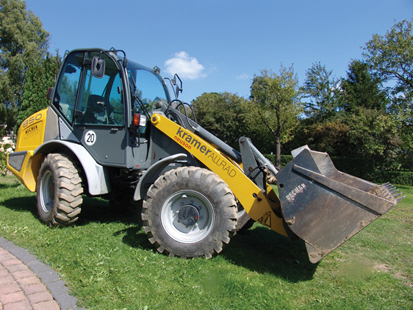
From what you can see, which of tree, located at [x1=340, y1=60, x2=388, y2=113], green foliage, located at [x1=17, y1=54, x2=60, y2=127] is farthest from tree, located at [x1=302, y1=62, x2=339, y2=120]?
green foliage, located at [x1=17, y1=54, x2=60, y2=127]

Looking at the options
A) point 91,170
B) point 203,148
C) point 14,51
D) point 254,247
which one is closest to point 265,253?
→ point 254,247

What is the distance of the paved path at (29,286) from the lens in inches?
114

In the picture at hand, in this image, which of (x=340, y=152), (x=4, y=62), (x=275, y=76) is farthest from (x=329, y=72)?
(x=4, y=62)

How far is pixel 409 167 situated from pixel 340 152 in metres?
6.11

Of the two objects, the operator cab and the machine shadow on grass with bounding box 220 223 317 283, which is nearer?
the machine shadow on grass with bounding box 220 223 317 283

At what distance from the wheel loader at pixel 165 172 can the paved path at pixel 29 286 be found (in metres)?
1.16

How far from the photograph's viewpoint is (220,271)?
3.70m

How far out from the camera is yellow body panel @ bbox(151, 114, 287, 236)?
3924 mm

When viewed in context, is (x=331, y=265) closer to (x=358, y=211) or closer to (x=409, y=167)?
(x=358, y=211)

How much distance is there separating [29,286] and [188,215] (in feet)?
6.34

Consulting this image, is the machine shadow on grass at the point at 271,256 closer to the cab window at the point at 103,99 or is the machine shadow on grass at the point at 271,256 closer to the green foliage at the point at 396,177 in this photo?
the cab window at the point at 103,99

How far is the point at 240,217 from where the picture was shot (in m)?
4.13

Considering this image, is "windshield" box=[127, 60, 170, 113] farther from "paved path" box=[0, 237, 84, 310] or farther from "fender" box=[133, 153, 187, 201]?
"paved path" box=[0, 237, 84, 310]

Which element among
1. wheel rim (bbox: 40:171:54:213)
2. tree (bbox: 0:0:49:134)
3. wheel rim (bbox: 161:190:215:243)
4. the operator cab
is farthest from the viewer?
tree (bbox: 0:0:49:134)
